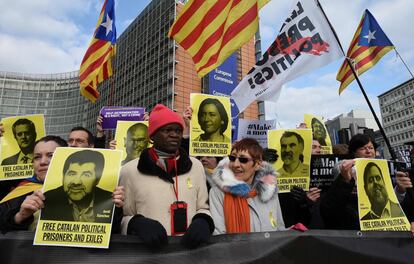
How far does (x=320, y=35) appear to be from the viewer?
4.12m

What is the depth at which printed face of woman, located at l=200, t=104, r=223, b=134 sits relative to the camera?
3893 mm

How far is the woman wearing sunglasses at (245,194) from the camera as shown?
233 cm

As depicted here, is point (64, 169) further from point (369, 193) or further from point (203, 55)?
point (203, 55)

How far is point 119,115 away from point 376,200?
3884mm

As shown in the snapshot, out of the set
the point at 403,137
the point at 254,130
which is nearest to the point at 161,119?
the point at 254,130

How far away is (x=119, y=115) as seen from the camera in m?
5.01

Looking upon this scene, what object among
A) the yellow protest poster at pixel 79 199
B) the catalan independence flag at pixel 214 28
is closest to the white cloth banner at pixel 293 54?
the catalan independence flag at pixel 214 28

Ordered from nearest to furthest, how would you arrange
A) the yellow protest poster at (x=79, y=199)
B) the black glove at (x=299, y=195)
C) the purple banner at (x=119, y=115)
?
the yellow protest poster at (x=79, y=199), the black glove at (x=299, y=195), the purple banner at (x=119, y=115)

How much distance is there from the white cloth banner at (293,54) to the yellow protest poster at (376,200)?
2037 millimetres

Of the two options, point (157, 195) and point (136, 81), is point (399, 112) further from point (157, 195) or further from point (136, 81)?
point (157, 195)

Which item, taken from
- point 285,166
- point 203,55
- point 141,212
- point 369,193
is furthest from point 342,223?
point 203,55

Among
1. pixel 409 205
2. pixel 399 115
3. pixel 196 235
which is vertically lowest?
pixel 196 235

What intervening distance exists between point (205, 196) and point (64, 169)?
40.5 inches

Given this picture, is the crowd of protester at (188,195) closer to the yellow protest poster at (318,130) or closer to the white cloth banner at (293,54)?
the white cloth banner at (293,54)
